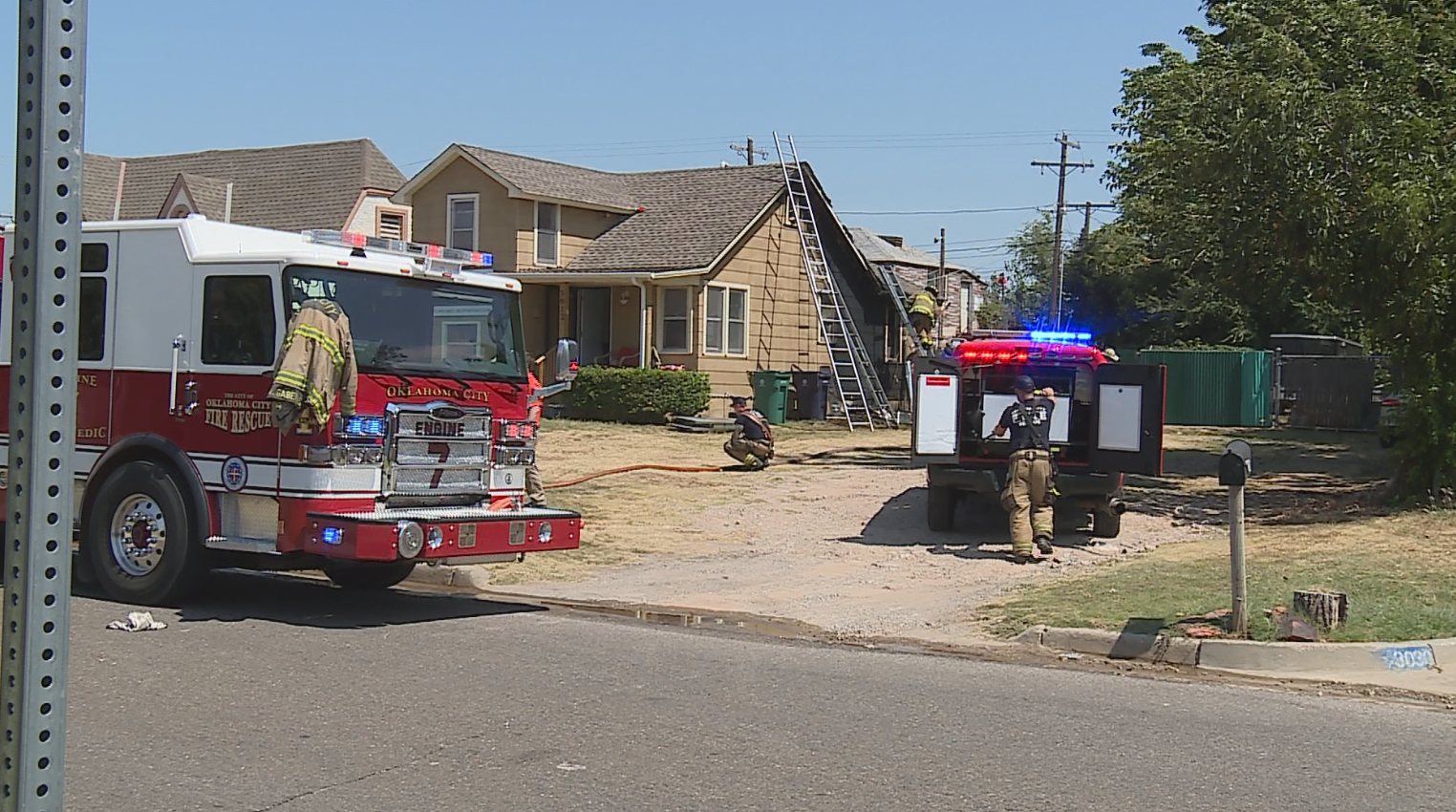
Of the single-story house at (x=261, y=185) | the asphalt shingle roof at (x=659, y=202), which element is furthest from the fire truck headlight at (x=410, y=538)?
→ the single-story house at (x=261, y=185)

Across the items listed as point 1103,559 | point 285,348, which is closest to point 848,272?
point 1103,559

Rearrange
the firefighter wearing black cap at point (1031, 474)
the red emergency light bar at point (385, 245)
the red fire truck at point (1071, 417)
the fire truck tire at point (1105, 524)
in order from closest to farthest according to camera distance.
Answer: the red emergency light bar at point (385, 245) < the firefighter wearing black cap at point (1031, 474) < the red fire truck at point (1071, 417) < the fire truck tire at point (1105, 524)

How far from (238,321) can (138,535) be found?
1.80m

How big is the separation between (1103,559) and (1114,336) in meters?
35.9

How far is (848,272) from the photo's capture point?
35.2 metres

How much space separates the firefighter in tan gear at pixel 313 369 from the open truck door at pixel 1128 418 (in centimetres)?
768

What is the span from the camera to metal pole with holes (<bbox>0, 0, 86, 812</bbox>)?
201cm

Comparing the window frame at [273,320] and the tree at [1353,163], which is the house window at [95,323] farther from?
the tree at [1353,163]

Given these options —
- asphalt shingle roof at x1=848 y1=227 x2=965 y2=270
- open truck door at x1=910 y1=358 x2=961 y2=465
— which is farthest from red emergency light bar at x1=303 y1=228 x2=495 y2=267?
asphalt shingle roof at x1=848 y1=227 x2=965 y2=270

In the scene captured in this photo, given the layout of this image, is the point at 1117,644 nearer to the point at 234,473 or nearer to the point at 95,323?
the point at 234,473

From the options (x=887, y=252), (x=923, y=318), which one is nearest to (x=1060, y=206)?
(x=887, y=252)

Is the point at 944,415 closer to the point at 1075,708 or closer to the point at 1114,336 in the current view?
the point at 1075,708

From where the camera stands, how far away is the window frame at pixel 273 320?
31.9 feet

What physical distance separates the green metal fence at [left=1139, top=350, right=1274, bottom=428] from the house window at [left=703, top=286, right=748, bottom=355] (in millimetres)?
10704
